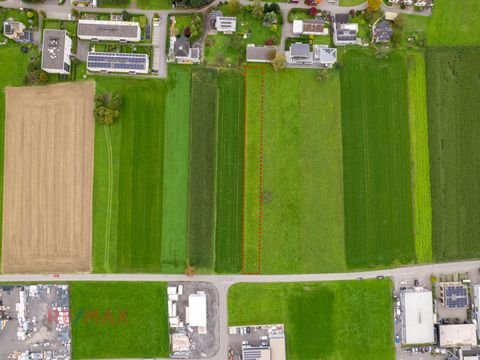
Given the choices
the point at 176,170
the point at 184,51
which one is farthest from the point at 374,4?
the point at 176,170

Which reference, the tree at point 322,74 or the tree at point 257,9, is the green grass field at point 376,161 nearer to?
the tree at point 322,74

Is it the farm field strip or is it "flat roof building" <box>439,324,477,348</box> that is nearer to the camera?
"flat roof building" <box>439,324,477,348</box>

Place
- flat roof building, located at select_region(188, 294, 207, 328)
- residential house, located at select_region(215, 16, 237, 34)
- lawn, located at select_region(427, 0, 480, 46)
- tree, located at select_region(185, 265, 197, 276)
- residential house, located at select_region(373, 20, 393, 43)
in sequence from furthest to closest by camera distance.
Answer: lawn, located at select_region(427, 0, 480, 46), residential house, located at select_region(373, 20, 393, 43), residential house, located at select_region(215, 16, 237, 34), tree, located at select_region(185, 265, 197, 276), flat roof building, located at select_region(188, 294, 207, 328)

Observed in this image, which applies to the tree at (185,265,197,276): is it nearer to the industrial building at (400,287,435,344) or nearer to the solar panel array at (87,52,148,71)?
the solar panel array at (87,52,148,71)

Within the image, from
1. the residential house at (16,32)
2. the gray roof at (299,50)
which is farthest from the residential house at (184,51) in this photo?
the residential house at (16,32)

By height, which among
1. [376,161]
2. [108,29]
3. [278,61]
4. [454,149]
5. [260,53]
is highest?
[108,29]

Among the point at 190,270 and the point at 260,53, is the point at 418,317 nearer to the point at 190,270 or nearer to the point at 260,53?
the point at 190,270

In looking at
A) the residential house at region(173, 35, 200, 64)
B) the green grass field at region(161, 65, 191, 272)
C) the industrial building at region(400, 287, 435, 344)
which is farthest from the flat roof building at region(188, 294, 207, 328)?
the residential house at region(173, 35, 200, 64)
